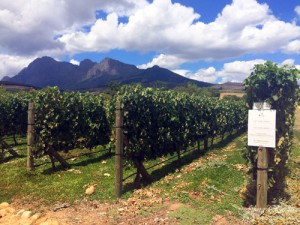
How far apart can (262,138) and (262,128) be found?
0.28 m

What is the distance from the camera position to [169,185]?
11016 mm

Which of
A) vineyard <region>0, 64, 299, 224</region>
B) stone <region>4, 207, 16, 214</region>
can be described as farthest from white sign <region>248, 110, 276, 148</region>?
stone <region>4, 207, 16, 214</region>

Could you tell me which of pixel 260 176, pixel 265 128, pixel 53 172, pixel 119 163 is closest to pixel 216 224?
pixel 260 176

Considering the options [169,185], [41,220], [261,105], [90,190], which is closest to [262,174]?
[261,105]

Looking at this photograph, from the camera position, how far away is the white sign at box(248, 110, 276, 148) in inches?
322

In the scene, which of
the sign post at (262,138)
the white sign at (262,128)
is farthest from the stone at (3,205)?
the white sign at (262,128)

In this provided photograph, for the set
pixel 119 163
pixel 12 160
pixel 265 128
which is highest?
pixel 265 128

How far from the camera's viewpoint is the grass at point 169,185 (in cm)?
855

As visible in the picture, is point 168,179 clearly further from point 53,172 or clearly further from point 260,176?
point 53,172

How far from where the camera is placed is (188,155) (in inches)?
721

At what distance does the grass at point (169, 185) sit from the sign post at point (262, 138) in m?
0.82

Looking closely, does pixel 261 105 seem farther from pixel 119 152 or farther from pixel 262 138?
pixel 119 152

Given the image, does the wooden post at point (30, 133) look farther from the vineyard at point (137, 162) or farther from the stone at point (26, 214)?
the stone at point (26, 214)

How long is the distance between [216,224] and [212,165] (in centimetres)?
622
